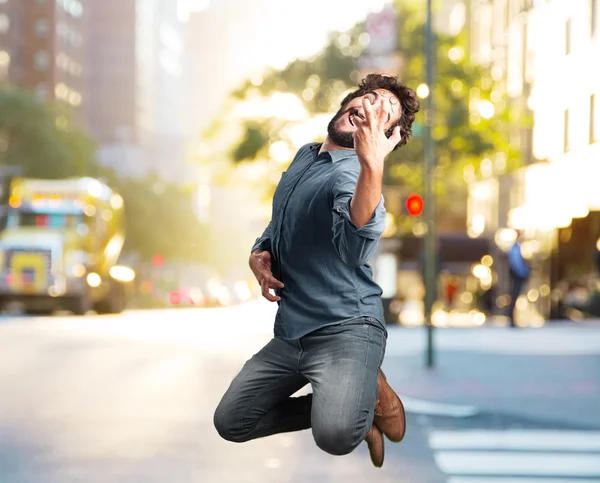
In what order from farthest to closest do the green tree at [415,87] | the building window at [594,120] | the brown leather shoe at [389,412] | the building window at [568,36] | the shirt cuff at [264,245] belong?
the green tree at [415,87]
the building window at [568,36]
the building window at [594,120]
the shirt cuff at [264,245]
the brown leather shoe at [389,412]

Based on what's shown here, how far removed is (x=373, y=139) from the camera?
3.40m

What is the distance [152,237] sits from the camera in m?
78.4

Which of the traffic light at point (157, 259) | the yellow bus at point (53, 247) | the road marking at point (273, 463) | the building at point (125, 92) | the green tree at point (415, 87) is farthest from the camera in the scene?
the building at point (125, 92)

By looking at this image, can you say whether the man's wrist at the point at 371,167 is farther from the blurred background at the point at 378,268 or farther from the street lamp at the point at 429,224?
the street lamp at the point at 429,224

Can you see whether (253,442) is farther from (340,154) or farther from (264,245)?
(340,154)

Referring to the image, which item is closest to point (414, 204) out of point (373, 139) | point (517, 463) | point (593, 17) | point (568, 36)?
point (517, 463)

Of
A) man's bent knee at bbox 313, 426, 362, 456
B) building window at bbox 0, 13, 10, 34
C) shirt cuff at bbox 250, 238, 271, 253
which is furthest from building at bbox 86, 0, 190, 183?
man's bent knee at bbox 313, 426, 362, 456

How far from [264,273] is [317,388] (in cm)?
38

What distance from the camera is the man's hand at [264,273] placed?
151 inches

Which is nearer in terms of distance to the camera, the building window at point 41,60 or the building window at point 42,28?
the building window at point 41,60

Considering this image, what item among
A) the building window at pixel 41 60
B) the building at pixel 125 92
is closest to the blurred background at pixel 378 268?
the building window at pixel 41 60

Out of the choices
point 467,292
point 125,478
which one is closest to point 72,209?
point 125,478

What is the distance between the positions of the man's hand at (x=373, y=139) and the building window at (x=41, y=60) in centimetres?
11709

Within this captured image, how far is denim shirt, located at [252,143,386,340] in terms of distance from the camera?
12.2 ft
